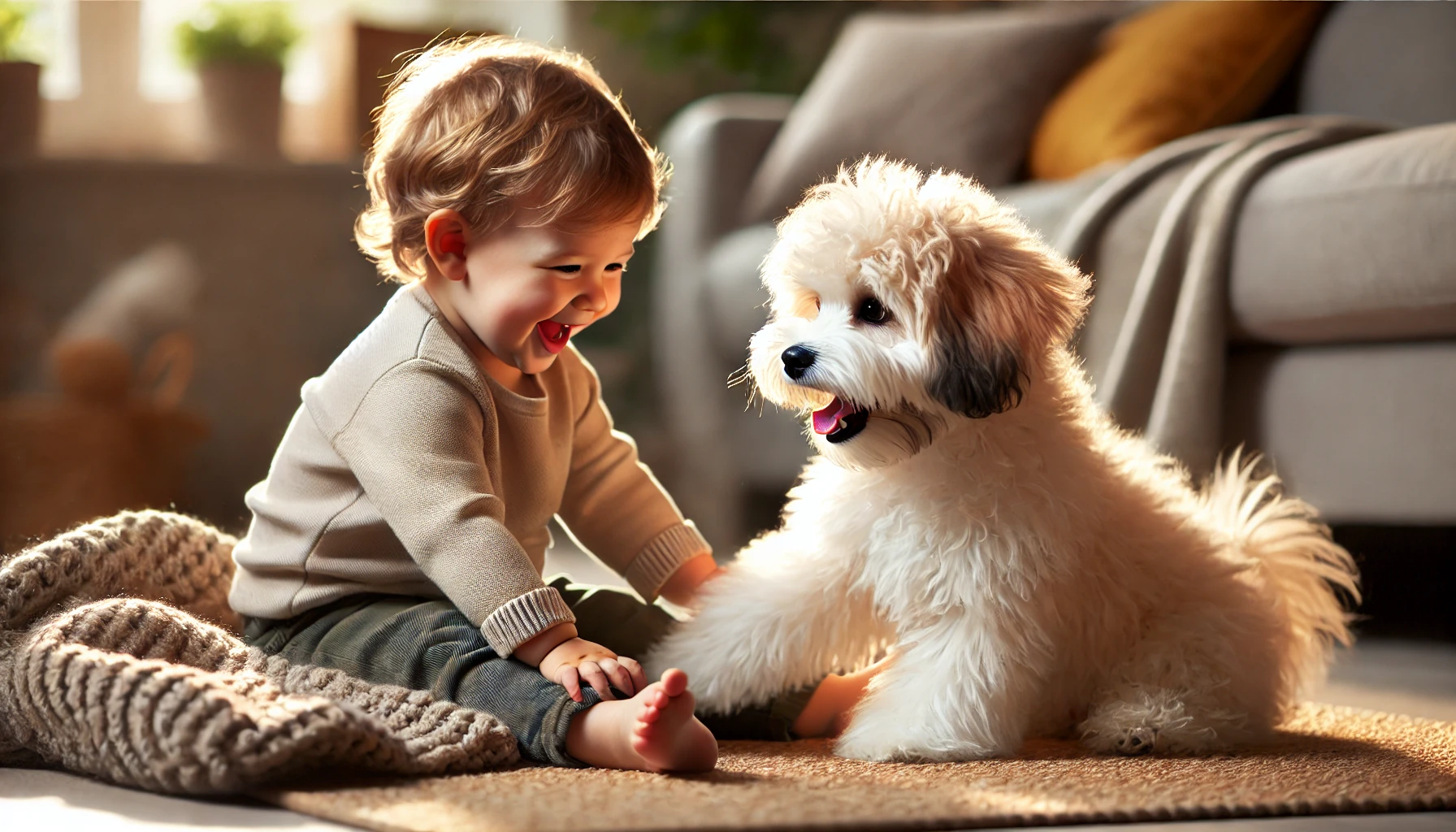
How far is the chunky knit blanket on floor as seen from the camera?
3.13ft

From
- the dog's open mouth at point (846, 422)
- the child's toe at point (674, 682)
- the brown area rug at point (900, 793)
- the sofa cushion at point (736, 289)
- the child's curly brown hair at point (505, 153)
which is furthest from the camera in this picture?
the sofa cushion at point (736, 289)

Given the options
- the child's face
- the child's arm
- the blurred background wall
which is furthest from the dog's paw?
the blurred background wall

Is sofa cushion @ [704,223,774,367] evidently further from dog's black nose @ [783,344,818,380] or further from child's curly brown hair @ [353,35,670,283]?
dog's black nose @ [783,344,818,380]

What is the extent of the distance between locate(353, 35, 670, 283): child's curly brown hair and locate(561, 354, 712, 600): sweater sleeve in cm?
22

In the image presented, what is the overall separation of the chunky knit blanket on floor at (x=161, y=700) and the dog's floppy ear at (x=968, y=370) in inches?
17.3

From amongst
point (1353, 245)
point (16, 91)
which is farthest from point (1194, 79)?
point (16, 91)

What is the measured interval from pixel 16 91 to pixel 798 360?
8.33 ft

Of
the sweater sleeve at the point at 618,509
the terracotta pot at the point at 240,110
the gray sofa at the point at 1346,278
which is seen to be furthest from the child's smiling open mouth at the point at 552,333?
the terracotta pot at the point at 240,110

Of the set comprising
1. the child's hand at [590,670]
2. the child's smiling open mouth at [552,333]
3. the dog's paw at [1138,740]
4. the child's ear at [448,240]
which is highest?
the child's ear at [448,240]

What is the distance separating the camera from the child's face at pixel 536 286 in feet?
4.11

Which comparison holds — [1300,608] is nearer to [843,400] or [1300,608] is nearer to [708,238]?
[843,400]

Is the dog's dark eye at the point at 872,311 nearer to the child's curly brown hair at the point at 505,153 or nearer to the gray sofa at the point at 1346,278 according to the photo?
the child's curly brown hair at the point at 505,153

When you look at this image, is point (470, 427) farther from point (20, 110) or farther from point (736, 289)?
point (20, 110)

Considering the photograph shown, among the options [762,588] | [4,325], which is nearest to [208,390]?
[4,325]
